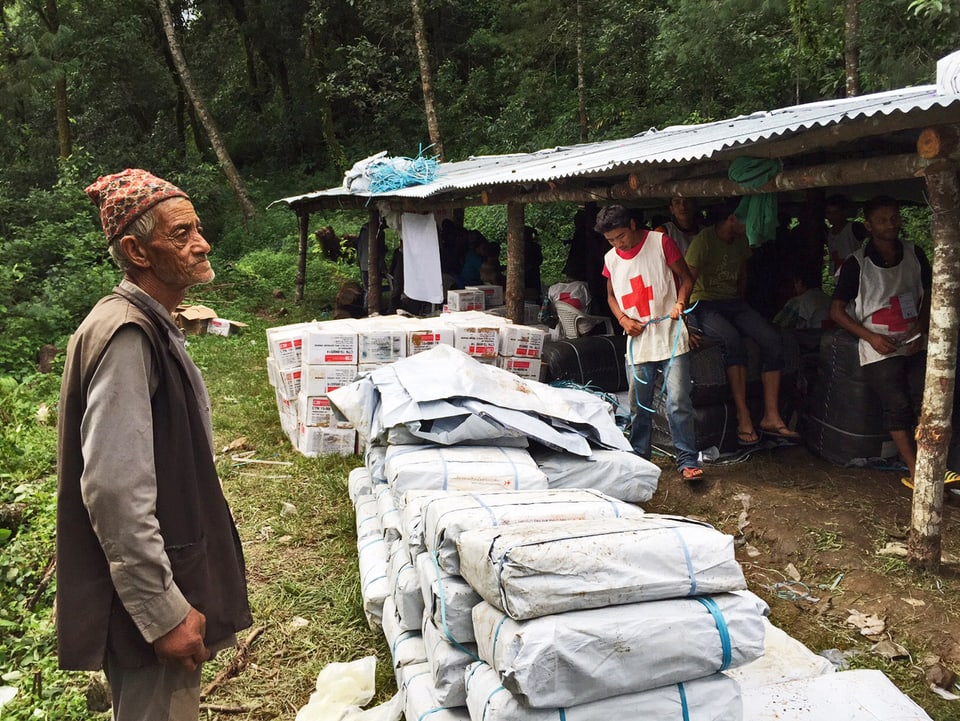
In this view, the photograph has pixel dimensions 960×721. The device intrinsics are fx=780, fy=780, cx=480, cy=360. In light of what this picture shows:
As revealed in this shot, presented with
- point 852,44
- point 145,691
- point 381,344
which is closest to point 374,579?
point 145,691

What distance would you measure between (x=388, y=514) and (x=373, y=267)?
7382mm

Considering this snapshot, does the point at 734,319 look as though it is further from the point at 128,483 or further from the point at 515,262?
the point at 128,483

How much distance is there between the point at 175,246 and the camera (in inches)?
76.7

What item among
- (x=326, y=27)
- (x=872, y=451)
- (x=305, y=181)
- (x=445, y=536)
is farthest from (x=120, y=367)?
(x=326, y=27)

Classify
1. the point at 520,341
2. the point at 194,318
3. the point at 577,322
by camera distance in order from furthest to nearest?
the point at 194,318 < the point at 577,322 < the point at 520,341

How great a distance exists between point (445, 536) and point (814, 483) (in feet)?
12.1

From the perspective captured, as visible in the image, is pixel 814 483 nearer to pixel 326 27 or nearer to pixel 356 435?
pixel 356 435

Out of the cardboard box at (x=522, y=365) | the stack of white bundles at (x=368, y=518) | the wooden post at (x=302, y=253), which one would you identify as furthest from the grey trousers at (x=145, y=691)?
the wooden post at (x=302, y=253)

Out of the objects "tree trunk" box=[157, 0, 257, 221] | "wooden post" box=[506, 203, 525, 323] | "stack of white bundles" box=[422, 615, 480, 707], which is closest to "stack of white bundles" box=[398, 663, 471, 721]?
"stack of white bundles" box=[422, 615, 480, 707]

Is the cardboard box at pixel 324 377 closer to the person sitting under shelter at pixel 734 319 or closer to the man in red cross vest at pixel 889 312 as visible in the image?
the person sitting under shelter at pixel 734 319

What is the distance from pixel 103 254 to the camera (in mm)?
12609

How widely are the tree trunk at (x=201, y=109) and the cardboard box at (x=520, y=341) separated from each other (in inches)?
585

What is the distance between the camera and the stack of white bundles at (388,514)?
3.73 metres

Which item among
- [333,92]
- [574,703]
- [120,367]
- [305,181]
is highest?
[333,92]
